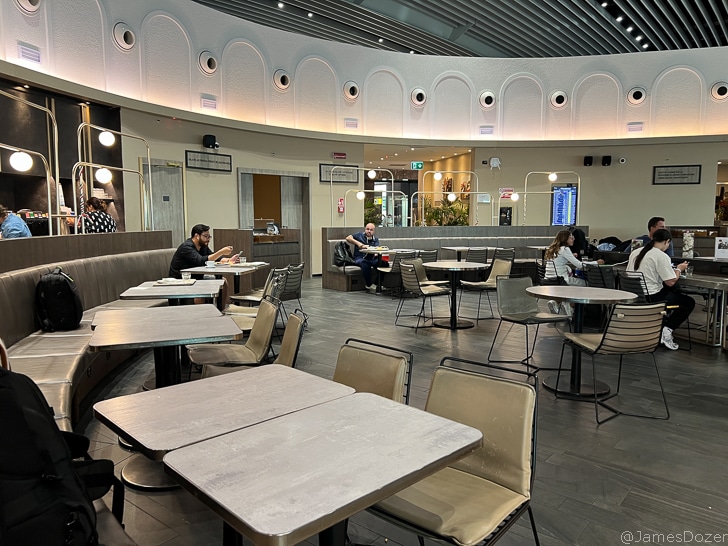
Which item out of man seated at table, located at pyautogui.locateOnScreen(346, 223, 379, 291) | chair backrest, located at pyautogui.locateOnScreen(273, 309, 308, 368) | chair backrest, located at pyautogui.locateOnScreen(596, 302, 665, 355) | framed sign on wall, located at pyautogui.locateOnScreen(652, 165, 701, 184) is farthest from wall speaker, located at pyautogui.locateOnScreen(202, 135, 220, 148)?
framed sign on wall, located at pyautogui.locateOnScreen(652, 165, 701, 184)

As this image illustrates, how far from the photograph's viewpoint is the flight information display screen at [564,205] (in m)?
14.0

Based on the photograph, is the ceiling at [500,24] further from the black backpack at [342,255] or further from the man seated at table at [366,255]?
the black backpack at [342,255]

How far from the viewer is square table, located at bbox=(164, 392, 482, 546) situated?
1144mm

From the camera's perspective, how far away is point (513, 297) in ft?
16.8

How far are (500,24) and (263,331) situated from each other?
11107 millimetres

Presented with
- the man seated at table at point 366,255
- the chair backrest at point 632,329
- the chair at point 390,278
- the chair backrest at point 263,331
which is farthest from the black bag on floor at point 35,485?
the man seated at table at point 366,255

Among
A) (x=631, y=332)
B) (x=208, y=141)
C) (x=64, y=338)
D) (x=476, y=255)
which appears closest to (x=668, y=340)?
(x=631, y=332)

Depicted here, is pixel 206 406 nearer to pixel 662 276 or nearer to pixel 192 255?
pixel 192 255

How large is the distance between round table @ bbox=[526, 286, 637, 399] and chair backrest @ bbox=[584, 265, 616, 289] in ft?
5.25

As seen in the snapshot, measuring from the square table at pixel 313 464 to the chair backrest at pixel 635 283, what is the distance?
4.48 metres

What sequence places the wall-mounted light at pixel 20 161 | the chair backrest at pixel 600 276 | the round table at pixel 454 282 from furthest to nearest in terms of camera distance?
1. the round table at pixel 454 282
2. the chair backrest at pixel 600 276
3. the wall-mounted light at pixel 20 161

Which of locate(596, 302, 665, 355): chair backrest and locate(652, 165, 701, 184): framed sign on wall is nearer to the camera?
locate(596, 302, 665, 355): chair backrest

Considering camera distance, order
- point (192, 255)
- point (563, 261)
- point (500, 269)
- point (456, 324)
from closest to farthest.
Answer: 1. point (192, 255)
2. point (563, 261)
3. point (456, 324)
4. point (500, 269)

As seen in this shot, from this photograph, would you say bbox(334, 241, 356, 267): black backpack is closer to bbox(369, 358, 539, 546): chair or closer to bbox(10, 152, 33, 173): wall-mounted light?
bbox(10, 152, 33, 173): wall-mounted light
